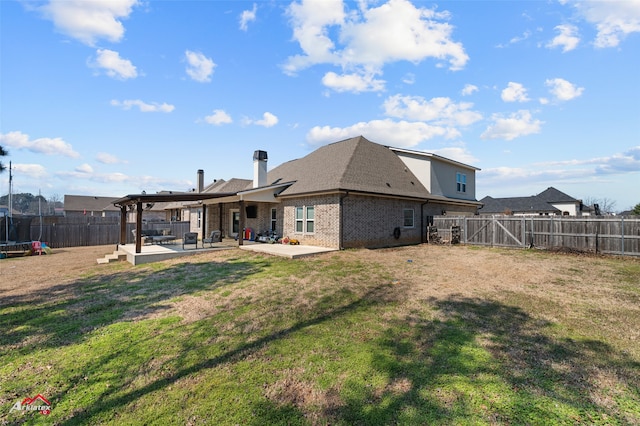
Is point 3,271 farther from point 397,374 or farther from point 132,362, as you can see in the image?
point 397,374

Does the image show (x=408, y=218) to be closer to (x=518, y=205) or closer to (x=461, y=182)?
(x=461, y=182)

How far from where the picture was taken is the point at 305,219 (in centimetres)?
1552

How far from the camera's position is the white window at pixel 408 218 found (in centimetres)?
1738

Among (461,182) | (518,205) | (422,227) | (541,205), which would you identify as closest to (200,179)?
(422,227)

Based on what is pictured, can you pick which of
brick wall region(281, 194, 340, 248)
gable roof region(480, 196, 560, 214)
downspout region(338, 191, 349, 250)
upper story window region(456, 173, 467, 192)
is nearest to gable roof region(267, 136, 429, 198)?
downspout region(338, 191, 349, 250)

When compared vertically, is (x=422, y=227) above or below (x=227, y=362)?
above

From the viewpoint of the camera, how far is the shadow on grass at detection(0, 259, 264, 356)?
5078 millimetres

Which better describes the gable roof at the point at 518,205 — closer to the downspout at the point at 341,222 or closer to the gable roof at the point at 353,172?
the gable roof at the point at 353,172

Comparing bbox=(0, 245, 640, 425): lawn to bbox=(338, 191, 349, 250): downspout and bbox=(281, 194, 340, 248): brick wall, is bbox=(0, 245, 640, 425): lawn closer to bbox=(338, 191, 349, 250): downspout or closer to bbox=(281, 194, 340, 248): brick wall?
bbox=(338, 191, 349, 250): downspout

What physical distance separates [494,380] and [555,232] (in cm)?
1420

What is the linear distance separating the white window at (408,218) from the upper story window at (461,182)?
726 cm

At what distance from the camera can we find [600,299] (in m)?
6.50

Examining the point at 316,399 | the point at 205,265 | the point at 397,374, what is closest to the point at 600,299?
the point at 397,374

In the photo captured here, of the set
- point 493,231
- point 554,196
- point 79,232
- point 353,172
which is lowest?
point 79,232
